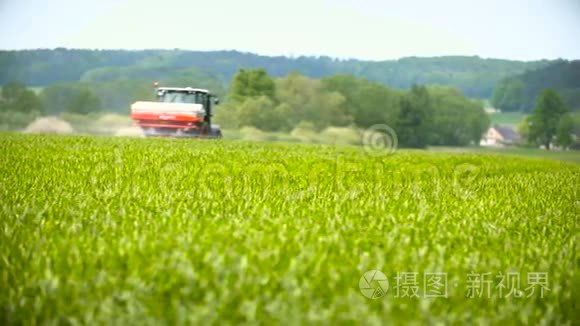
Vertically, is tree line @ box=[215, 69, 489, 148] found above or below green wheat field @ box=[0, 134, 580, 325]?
below

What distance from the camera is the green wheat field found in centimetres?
364

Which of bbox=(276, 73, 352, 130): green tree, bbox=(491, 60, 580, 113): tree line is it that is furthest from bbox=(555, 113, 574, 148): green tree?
bbox=(276, 73, 352, 130): green tree

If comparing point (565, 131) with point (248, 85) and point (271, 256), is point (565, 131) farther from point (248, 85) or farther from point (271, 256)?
point (271, 256)

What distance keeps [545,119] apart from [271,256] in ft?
242

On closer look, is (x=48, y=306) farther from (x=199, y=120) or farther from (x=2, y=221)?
(x=199, y=120)

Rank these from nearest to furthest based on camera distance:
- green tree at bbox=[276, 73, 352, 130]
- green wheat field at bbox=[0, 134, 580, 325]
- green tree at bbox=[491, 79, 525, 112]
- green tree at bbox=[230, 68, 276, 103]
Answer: green wheat field at bbox=[0, 134, 580, 325] < green tree at bbox=[491, 79, 525, 112] < green tree at bbox=[230, 68, 276, 103] < green tree at bbox=[276, 73, 352, 130]

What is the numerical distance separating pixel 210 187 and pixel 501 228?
373 cm

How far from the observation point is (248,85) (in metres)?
110

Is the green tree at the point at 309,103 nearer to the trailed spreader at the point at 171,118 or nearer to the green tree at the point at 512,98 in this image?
the green tree at the point at 512,98

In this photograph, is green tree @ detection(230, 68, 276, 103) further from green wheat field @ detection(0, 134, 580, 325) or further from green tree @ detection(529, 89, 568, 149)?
green wheat field @ detection(0, 134, 580, 325)

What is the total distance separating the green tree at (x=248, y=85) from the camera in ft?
358

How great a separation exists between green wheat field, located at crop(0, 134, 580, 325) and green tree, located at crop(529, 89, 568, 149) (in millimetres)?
66548

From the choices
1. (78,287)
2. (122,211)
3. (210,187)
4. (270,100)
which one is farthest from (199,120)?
(270,100)

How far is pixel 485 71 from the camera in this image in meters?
173
